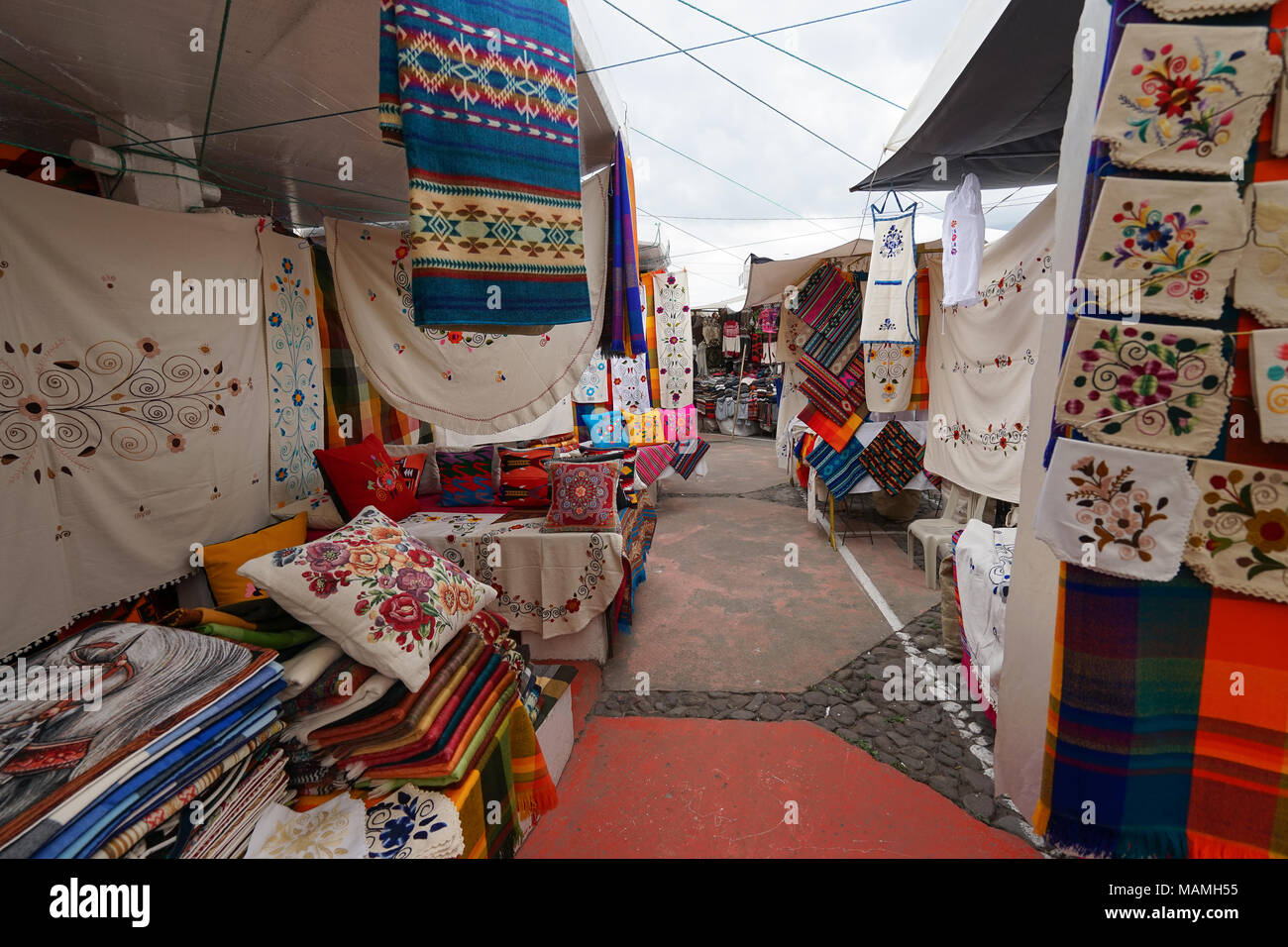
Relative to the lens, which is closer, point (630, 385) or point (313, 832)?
point (313, 832)

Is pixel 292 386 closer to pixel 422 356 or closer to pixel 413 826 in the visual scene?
pixel 422 356

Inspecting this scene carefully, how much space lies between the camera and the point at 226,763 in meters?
1.02

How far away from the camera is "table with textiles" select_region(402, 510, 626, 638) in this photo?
9.82 feet

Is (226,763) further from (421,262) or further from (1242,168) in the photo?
(1242,168)

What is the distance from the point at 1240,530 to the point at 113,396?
326 centimetres

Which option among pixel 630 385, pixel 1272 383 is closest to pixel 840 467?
pixel 630 385

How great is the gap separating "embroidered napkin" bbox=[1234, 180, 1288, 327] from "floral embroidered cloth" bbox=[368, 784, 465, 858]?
1.87m

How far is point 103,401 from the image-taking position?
199 centimetres

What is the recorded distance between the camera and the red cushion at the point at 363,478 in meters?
2.94

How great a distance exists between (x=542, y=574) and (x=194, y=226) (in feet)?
7.38

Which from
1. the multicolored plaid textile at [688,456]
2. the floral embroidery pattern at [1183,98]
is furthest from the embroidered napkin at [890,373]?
the floral embroidery pattern at [1183,98]

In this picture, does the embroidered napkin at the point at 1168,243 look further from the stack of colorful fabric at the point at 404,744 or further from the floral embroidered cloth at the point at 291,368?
the floral embroidered cloth at the point at 291,368

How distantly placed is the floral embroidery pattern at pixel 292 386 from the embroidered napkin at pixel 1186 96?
330cm
